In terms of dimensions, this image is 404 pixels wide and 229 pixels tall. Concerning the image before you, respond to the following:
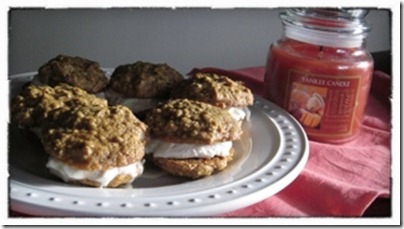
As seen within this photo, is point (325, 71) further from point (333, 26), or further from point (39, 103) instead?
point (39, 103)

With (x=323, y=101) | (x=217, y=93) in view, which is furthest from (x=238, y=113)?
(x=323, y=101)

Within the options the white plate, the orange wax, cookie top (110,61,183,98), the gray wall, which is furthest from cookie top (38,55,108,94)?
the orange wax

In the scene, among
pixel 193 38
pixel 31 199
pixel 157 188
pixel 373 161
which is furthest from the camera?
pixel 193 38

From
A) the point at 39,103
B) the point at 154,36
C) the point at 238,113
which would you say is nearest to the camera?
the point at 39,103

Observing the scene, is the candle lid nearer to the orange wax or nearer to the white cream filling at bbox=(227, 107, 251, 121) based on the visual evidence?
the orange wax

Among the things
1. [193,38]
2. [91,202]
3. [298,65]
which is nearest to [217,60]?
[193,38]

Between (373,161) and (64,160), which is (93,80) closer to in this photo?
(64,160)
